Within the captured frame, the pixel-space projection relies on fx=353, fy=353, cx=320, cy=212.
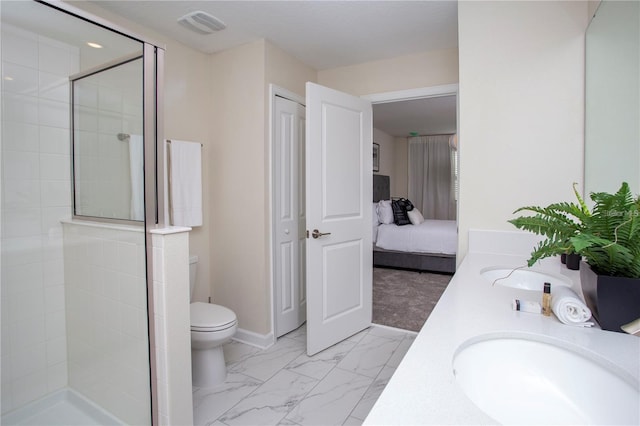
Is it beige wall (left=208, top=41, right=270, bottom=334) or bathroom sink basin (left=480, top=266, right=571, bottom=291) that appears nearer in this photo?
bathroom sink basin (left=480, top=266, right=571, bottom=291)

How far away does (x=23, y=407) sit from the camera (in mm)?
1705

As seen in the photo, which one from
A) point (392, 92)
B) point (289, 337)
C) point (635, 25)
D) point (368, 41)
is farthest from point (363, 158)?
point (635, 25)

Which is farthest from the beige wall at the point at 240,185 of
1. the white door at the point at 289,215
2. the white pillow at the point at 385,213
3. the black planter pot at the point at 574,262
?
the white pillow at the point at 385,213

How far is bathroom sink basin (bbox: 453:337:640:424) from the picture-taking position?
2.23 feet

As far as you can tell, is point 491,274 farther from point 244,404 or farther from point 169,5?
point 169,5

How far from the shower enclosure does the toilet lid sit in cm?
47

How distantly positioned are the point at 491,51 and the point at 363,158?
1.27 metres

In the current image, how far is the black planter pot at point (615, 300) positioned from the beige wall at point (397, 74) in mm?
2284

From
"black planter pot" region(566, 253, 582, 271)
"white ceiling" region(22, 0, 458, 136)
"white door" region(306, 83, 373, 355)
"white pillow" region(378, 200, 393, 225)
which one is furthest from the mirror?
"white pillow" region(378, 200, 393, 225)

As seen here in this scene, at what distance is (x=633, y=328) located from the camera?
750 millimetres

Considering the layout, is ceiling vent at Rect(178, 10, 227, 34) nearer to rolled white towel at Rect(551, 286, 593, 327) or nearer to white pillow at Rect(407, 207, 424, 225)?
rolled white towel at Rect(551, 286, 593, 327)

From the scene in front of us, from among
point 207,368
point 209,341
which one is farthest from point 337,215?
point 207,368

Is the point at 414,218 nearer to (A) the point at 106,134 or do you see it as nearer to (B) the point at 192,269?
(B) the point at 192,269

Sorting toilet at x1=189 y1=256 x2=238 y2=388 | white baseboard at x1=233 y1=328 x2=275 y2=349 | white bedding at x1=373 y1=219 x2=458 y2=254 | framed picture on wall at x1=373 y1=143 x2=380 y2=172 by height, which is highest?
framed picture on wall at x1=373 y1=143 x2=380 y2=172
